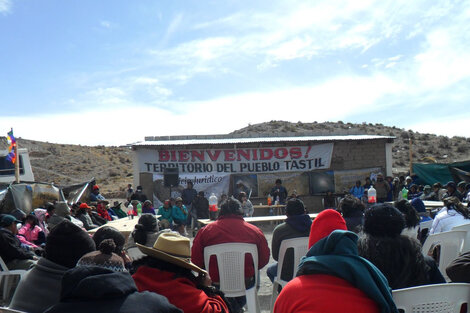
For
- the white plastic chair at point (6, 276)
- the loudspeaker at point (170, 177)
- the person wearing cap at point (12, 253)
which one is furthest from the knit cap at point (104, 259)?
the loudspeaker at point (170, 177)

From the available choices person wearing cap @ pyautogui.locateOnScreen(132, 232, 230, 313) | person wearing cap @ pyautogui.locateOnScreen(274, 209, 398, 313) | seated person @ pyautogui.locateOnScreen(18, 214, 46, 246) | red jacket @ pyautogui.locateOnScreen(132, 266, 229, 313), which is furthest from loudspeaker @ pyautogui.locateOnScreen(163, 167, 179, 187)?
person wearing cap @ pyautogui.locateOnScreen(274, 209, 398, 313)

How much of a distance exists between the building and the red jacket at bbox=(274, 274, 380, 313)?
1466 cm

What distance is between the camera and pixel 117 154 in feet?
166

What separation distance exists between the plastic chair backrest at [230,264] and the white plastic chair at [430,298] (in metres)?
2.13

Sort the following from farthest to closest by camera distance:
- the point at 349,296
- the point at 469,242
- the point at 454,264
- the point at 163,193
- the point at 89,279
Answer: the point at 163,193 → the point at 469,242 → the point at 454,264 → the point at 349,296 → the point at 89,279

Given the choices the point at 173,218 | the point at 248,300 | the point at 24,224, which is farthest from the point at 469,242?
the point at 173,218

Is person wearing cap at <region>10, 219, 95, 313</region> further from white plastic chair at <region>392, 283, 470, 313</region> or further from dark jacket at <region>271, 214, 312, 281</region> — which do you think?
dark jacket at <region>271, 214, 312, 281</region>

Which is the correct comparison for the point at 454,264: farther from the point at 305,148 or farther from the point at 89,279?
the point at 305,148

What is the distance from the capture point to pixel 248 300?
15.3 feet

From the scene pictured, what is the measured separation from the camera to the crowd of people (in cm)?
195

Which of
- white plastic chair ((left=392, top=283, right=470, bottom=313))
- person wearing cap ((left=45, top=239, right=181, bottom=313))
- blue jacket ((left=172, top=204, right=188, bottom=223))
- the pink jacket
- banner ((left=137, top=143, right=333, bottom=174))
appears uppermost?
banner ((left=137, top=143, right=333, bottom=174))

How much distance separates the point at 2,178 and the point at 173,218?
945 centimetres

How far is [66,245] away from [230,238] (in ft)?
6.29

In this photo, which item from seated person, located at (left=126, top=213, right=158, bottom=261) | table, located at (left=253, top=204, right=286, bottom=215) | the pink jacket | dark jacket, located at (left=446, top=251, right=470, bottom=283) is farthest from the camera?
table, located at (left=253, top=204, right=286, bottom=215)
